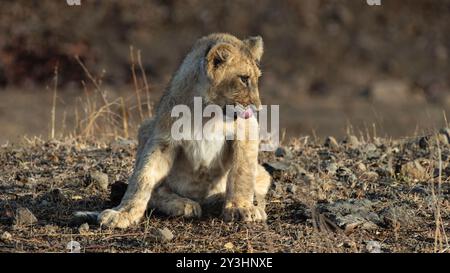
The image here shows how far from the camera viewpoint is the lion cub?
23.7 feet

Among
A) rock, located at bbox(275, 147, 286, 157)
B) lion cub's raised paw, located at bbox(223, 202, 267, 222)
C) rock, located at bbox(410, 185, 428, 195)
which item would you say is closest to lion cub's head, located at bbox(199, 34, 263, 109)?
lion cub's raised paw, located at bbox(223, 202, 267, 222)

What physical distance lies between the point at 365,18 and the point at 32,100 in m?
8.10

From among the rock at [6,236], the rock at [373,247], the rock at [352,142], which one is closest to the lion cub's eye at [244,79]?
the rock at [373,247]

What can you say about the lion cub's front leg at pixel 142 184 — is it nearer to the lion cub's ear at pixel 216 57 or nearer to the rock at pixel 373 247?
the lion cub's ear at pixel 216 57

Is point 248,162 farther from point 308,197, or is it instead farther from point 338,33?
point 338,33

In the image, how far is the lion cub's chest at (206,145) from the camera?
24.2 ft

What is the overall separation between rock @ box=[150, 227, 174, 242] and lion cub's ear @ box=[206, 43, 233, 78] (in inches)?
47.7

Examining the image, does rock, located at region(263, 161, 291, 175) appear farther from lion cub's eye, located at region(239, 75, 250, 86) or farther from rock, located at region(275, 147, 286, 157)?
lion cub's eye, located at region(239, 75, 250, 86)

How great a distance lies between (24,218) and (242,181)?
1549 mm

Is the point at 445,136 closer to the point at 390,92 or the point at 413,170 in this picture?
the point at 413,170

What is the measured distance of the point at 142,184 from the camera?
729 cm

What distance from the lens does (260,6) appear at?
22422mm

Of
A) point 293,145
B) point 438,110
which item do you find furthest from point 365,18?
point 293,145
